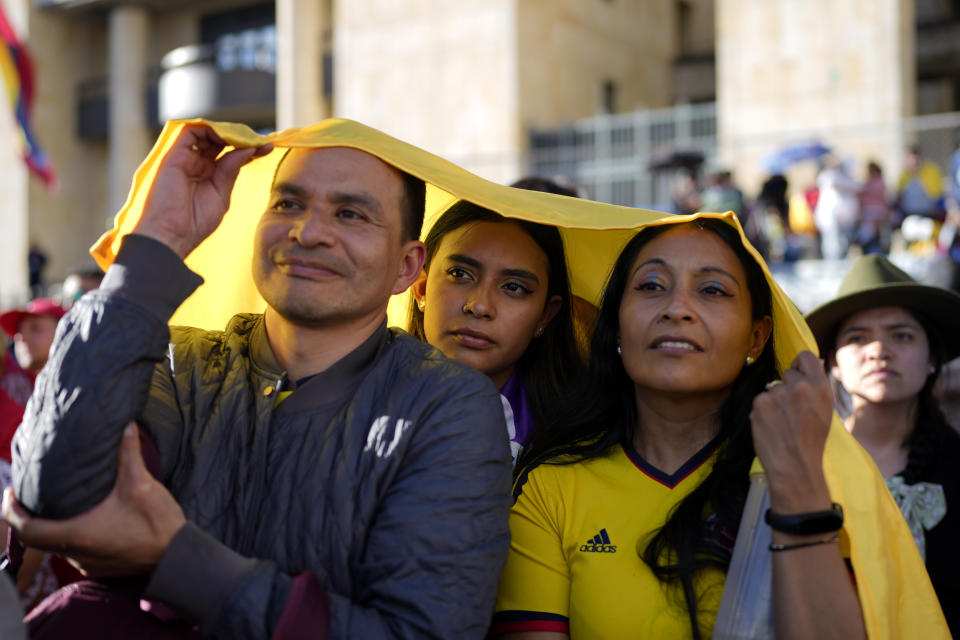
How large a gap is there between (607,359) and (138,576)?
1.40m

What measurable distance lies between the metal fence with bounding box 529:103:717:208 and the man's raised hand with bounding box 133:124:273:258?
1413cm

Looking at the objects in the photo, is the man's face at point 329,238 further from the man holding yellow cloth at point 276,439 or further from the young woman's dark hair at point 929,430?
the young woman's dark hair at point 929,430

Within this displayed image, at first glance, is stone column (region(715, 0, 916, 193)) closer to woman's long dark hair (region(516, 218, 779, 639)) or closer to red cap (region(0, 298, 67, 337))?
red cap (region(0, 298, 67, 337))

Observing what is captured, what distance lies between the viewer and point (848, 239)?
10867 mm

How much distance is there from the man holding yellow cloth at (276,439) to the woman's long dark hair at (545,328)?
24.6 inches

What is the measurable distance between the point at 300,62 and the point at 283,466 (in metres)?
20.3

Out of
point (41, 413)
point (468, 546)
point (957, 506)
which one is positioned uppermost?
Answer: point (41, 413)

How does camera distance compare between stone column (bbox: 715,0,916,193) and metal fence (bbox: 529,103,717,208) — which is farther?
metal fence (bbox: 529,103,717,208)

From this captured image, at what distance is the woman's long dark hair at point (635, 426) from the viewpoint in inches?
87.3

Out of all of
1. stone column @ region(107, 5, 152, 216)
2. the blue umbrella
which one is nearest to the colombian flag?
stone column @ region(107, 5, 152, 216)

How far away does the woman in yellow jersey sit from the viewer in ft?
6.45

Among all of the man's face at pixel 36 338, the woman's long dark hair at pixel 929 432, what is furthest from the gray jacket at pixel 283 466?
A: the man's face at pixel 36 338

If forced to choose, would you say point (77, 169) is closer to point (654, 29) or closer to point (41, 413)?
point (654, 29)

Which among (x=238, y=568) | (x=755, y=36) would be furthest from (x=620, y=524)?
(x=755, y=36)
